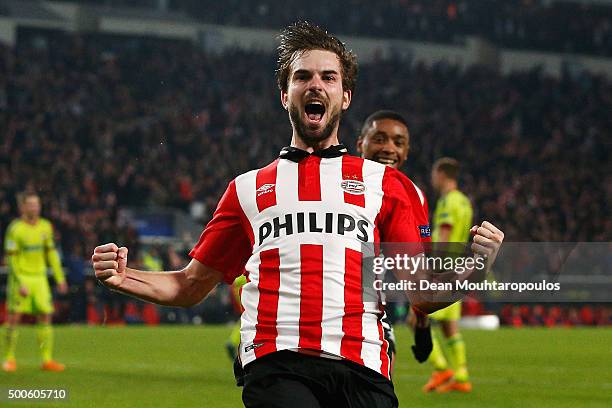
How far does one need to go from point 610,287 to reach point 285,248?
56.4ft

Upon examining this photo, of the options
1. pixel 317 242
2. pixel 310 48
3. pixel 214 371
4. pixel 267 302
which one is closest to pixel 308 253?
pixel 317 242

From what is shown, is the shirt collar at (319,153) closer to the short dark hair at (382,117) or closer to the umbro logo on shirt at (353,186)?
the umbro logo on shirt at (353,186)

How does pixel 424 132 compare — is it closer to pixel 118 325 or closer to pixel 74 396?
pixel 118 325

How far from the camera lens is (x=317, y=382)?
116 inches

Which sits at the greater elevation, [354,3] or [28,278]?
[354,3]

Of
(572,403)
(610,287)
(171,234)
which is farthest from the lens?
→ (171,234)

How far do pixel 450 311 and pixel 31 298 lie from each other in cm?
486

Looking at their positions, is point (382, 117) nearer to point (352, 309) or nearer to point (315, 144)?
point (315, 144)

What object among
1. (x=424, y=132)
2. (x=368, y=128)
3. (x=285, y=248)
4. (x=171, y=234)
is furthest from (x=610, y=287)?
(x=285, y=248)

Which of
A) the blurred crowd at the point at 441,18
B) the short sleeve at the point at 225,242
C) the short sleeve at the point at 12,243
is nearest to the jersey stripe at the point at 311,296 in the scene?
the short sleeve at the point at 225,242

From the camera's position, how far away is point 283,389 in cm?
289

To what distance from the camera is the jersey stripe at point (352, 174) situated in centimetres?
313

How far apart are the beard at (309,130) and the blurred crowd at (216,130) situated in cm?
1640

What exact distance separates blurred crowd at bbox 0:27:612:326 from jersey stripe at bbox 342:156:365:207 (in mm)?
16390
